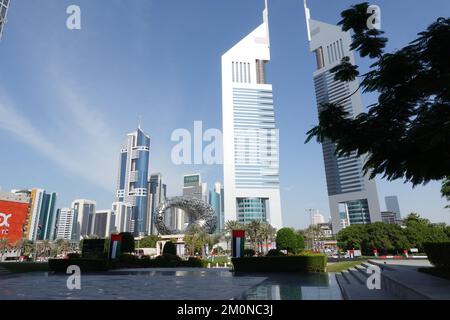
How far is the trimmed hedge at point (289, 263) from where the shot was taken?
80.2ft

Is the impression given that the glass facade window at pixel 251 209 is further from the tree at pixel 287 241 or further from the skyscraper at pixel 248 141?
the tree at pixel 287 241

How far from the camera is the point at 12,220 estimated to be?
110750 millimetres

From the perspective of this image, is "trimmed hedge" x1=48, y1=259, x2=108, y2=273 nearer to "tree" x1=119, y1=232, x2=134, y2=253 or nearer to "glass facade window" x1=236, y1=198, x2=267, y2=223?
"tree" x1=119, y1=232, x2=134, y2=253

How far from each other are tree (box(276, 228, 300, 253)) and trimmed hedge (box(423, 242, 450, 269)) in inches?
1371

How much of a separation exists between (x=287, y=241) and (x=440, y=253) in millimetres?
37016

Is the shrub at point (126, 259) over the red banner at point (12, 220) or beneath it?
beneath

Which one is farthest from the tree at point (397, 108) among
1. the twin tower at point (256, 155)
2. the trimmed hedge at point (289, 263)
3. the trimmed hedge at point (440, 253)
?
the twin tower at point (256, 155)

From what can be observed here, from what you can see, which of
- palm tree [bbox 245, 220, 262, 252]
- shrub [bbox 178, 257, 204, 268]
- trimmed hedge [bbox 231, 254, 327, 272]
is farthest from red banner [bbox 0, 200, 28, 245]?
trimmed hedge [bbox 231, 254, 327, 272]

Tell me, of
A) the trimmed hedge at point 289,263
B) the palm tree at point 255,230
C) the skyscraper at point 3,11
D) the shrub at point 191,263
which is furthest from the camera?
the palm tree at point 255,230

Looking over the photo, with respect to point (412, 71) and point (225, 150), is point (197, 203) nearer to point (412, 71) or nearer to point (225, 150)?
point (225, 150)

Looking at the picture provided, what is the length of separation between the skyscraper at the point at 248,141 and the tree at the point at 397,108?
137366 millimetres

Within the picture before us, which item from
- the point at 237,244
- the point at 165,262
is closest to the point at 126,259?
the point at 165,262
